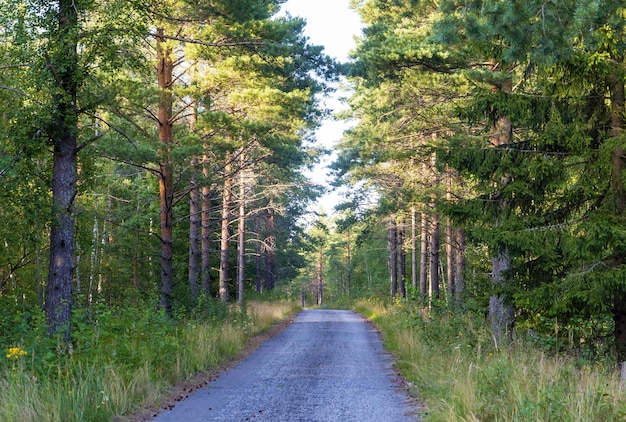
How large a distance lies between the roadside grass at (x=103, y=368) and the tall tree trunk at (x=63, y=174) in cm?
71

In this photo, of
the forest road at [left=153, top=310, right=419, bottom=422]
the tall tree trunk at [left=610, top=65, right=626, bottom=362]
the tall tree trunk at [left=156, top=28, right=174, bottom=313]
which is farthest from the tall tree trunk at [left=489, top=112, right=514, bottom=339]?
the tall tree trunk at [left=156, top=28, right=174, bottom=313]

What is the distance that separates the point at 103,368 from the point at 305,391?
3158mm

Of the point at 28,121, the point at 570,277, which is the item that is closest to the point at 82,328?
the point at 28,121

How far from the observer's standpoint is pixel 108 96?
11.1 metres

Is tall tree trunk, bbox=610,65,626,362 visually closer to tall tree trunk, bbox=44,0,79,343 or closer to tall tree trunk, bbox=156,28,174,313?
tall tree trunk, bbox=44,0,79,343

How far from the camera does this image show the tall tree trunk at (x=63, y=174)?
10.1m

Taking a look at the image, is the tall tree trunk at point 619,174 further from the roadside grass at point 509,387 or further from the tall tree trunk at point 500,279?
the tall tree trunk at point 500,279

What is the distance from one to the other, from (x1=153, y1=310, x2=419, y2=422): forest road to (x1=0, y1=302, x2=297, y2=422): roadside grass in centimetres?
54

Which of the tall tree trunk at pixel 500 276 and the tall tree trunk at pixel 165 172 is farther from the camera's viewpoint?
the tall tree trunk at pixel 165 172

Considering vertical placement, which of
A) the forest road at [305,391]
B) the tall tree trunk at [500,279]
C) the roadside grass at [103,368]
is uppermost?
the tall tree trunk at [500,279]

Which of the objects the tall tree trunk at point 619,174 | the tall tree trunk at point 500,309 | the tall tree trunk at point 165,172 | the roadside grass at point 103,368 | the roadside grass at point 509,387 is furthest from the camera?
the tall tree trunk at point 165,172

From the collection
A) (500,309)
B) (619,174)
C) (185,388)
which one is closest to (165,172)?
(185,388)

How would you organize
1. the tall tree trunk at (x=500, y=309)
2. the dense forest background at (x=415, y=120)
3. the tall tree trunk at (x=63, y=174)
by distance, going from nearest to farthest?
the dense forest background at (x=415, y=120) → the tall tree trunk at (x=63, y=174) → the tall tree trunk at (x=500, y=309)

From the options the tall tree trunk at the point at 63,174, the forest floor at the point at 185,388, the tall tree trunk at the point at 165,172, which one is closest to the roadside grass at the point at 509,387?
the forest floor at the point at 185,388
